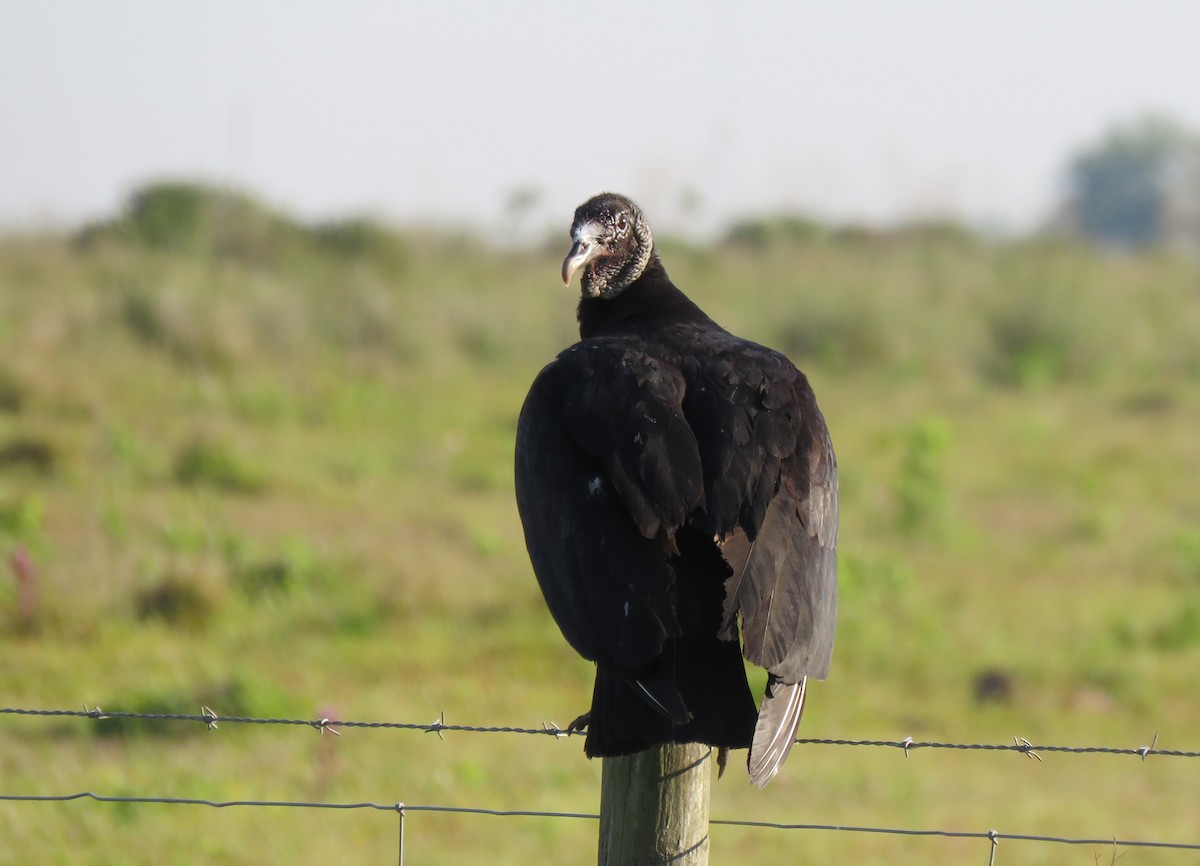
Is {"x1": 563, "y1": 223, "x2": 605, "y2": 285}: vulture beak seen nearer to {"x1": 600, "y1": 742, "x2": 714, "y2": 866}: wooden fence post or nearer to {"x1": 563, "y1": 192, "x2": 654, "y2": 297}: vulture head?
{"x1": 563, "y1": 192, "x2": 654, "y2": 297}: vulture head

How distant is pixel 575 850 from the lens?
446 cm

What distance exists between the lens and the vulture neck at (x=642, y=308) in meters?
3.22

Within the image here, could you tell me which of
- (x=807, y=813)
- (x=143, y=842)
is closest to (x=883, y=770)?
(x=807, y=813)

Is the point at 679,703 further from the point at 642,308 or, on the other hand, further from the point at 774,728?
the point at 642,308

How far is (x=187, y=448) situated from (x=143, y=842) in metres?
4.59

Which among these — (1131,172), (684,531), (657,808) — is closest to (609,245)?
(684,531)

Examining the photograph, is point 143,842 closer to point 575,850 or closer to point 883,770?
point 575,850

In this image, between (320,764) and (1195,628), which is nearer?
(320,764)

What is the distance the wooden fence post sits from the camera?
2.01 meters

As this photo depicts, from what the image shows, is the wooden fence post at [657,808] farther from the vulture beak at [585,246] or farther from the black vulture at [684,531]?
the vulture beak at [585,246]

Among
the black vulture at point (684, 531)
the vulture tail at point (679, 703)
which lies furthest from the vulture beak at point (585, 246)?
the vulture tail at point (679, 703)

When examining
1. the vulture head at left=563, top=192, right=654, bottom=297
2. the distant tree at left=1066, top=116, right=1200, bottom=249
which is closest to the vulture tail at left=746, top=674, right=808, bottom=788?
the vulture head at left=563, top=192, right=654, bottom=297

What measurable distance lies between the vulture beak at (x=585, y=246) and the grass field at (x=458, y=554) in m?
1.83

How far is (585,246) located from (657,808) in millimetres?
1721
